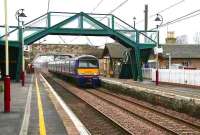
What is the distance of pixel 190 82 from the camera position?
3744 cm

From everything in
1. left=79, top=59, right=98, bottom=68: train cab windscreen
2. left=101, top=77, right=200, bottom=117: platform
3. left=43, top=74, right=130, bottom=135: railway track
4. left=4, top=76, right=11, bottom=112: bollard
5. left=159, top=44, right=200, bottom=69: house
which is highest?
left=159, top=44, right=200, bottom=69: house

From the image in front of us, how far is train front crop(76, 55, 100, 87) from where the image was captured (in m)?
41.4

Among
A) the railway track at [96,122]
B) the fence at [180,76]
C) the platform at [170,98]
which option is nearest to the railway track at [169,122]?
the platform at [170,98]

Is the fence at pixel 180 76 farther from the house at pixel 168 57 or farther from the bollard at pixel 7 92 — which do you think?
the bollard at pixel 7 92

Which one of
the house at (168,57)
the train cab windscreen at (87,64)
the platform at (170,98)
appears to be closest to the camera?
the platform at (170,98)

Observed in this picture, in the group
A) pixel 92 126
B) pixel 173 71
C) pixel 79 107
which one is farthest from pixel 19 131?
pixel 173 71

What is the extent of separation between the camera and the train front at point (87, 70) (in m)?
41.4

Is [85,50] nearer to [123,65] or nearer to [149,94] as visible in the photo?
[123,65]

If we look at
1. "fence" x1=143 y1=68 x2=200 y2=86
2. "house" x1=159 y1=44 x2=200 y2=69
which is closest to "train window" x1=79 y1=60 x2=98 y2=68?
→ "fence" x1=143 y1=68 x2=200 y2=86

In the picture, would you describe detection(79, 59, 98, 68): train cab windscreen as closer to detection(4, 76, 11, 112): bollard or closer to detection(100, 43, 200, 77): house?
detection(100, 43, 200, 77): house

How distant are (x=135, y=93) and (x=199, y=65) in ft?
123

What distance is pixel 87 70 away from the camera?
41.6m

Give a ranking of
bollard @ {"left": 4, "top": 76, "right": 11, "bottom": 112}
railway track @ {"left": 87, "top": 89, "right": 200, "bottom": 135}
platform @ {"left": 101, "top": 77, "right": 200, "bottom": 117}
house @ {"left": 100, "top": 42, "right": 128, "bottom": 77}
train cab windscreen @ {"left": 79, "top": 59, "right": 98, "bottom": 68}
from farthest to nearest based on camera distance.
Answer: house @ {"left": 100, "top": 42, "right": 128, "bottom": 77} < train cab windscreen @ {"left": 79, "top": 59, "right": 98, "bottom": 68} < platform @ {"left": 101, "top": 77, "right": 200, "bottom": 117} < bollard @ {"left": 4, "top": 76, "right": 11, "bottom": 112} < railway track @ {"left": 87, "top": 89, "right": 200, "bottom": 135}

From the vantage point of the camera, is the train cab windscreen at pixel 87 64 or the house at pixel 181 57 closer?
the train cab windscreen at pixel 87 64
